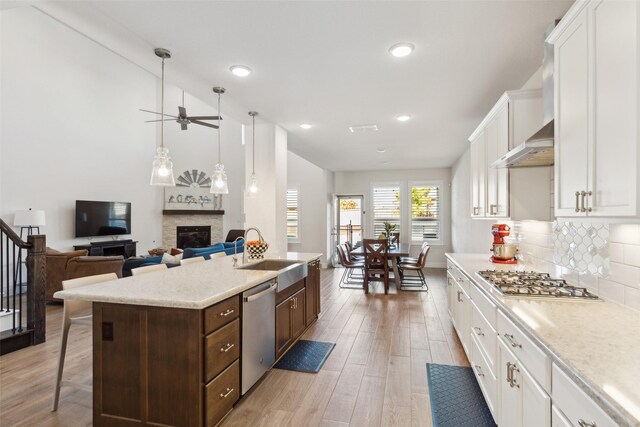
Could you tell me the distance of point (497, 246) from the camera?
11.1ft

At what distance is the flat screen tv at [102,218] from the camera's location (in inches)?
290

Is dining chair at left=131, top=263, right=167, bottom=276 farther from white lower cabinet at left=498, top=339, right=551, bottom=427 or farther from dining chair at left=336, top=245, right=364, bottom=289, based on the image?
dining chair at left=336, top=245, right=364, bottom=289

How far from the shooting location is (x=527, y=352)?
149cm

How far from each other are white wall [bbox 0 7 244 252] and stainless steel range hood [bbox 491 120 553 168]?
26.3ft

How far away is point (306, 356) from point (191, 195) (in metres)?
8.26

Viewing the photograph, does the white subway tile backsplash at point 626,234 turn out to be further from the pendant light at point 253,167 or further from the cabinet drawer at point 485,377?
the pendant light at point 253,167

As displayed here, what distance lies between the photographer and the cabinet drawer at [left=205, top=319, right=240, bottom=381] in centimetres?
199

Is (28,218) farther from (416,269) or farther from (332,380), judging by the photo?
(416,269)

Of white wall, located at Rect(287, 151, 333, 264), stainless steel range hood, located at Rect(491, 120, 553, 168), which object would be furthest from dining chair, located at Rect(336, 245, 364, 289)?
stainless steel range hood, located at Rect(491, 120, 553, 168)

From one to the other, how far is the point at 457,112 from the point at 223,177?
9.34 feet

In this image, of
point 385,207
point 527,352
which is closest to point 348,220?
point 385,207

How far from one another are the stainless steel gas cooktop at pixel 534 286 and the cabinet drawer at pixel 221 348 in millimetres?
1755

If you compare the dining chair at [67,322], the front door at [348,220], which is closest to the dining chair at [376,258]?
the front door at [348,220]

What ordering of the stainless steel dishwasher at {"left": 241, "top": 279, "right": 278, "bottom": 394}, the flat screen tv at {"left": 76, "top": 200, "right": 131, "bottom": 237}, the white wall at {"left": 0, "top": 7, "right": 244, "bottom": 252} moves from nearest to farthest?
the stainless steel dishwasher at {"left": 241, "top": 279, "right": 278, "bottom": 394} → the white wall at {"left": 0, "top": 7, "right": 244, "bottom": 252} → the flat screen tv at {"left": 76, "top": 200, "right": 131, "bottom": 237}
